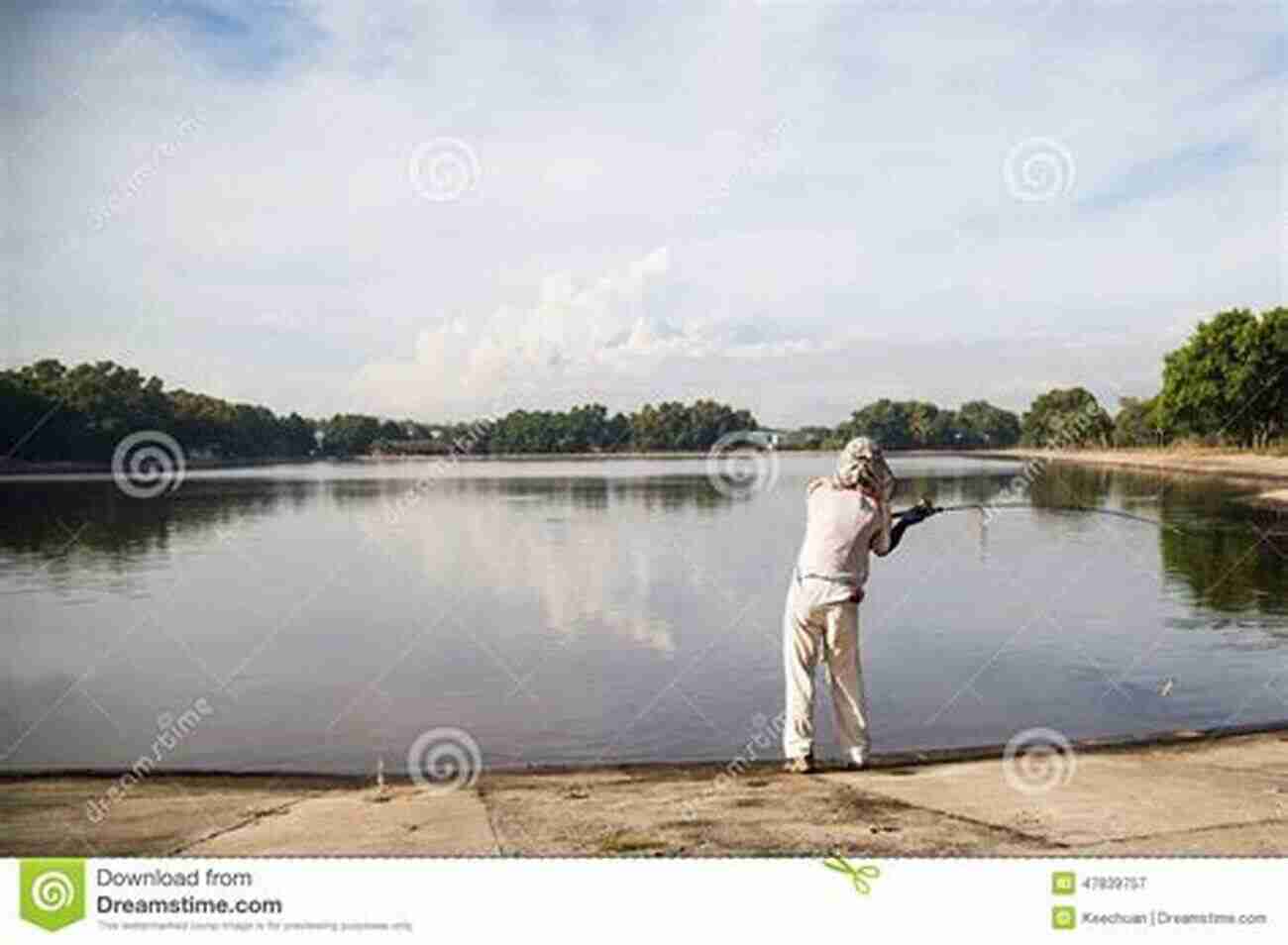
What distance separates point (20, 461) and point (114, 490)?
128 cm

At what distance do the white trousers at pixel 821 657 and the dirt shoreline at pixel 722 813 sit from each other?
0.52ft

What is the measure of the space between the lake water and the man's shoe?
3.71ft

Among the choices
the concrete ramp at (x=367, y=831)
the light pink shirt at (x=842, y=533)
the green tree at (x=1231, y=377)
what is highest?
the green tree at (x=1231, y=377)

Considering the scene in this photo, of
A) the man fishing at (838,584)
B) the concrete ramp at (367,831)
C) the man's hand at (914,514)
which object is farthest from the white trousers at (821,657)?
the concrete ramp at (367,831)

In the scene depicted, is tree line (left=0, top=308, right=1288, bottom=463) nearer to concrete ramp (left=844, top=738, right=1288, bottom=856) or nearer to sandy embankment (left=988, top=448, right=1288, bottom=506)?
sandy embankment (left=988, top=448, right=1288, bottom=506)

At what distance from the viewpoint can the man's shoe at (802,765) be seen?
16.0ft

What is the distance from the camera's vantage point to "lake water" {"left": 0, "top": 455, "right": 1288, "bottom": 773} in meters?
6.58

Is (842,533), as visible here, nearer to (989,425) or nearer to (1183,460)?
(989,425)

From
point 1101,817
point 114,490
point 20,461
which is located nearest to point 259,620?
point 114,490

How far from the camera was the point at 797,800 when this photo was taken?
14.6 ft
